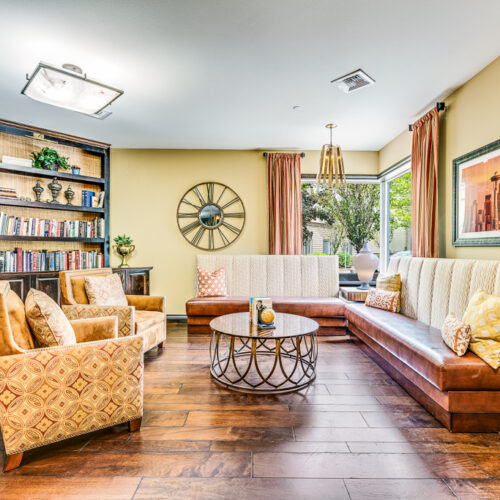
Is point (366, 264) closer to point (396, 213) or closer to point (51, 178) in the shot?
point (396, 213)

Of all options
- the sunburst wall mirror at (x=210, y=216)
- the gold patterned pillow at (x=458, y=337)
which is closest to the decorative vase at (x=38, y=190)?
the sunburst wall mirror at (x=210, y=216)

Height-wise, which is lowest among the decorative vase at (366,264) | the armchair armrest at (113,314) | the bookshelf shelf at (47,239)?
the armchair armrest at (113,314)

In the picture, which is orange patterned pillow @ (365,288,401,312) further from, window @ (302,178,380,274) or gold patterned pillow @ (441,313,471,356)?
window @ (302,178,380,274)

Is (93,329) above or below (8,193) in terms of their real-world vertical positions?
below

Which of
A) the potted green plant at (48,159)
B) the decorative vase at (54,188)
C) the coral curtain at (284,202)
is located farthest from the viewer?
the coral curtain at (284,202)

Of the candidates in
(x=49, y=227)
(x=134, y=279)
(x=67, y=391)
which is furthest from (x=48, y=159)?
(x=67, y=391)

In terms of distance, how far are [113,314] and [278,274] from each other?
2545 mm

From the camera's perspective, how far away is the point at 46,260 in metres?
4.27

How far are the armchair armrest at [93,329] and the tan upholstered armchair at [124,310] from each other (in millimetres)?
321

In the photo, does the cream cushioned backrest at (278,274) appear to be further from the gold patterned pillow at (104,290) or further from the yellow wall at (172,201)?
the gold patterned pillow at (104,290)

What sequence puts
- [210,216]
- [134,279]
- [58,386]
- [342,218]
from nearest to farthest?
[58,386] → [134,279] → [210,216] → [342,218]

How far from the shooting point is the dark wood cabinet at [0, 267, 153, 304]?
3.77 metres

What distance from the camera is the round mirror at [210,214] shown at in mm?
5156

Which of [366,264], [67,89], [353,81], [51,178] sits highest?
[353,81]
